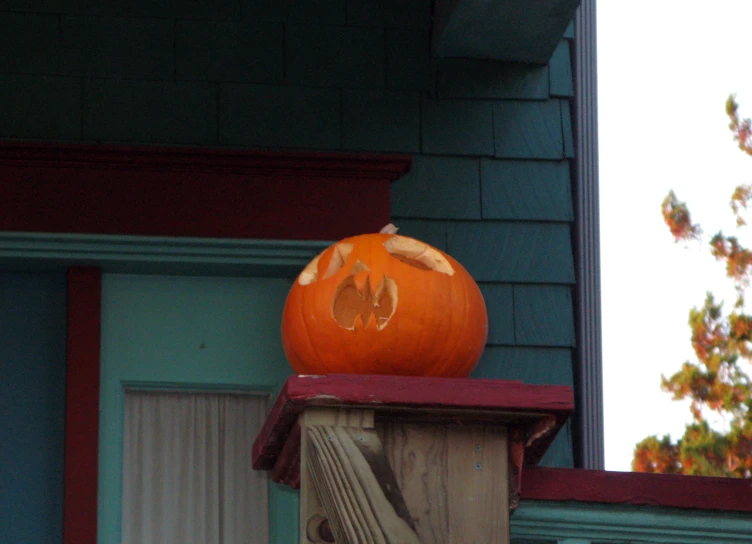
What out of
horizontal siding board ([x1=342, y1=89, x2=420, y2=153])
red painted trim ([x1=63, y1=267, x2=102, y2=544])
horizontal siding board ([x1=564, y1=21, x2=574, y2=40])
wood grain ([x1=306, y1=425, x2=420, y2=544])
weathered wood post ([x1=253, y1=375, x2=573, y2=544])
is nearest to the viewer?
wood grain ([x1=306, y1=425, x2=420, y2=544])

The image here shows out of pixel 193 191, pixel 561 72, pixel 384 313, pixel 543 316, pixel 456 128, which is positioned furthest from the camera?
pixel 561 72

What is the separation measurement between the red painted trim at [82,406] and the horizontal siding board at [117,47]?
2.04 feet

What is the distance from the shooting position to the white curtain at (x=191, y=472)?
327cm

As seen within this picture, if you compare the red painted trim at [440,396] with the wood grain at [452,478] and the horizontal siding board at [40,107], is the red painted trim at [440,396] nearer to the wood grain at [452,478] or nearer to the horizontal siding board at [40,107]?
the wood grain at [452,478]

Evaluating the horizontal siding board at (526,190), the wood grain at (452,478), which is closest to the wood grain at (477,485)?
the wood grain at (452,478)

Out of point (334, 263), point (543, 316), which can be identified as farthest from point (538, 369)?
point (334, 263)

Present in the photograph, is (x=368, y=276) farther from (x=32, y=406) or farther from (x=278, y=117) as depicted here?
(x=32, y=406)

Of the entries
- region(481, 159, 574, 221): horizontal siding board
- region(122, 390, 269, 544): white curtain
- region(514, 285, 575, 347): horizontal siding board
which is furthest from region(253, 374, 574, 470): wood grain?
region(481, 159, 574, 221): horizontal siding board

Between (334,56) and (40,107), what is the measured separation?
91 cm

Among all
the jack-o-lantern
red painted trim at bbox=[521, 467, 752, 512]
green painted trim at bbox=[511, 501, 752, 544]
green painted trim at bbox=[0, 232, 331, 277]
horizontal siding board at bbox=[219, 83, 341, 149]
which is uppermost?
horizontal siding board at bbox=[219, 83, 341, 149]

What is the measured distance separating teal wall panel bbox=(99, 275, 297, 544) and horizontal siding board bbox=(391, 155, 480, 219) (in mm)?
447

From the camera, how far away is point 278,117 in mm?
3543

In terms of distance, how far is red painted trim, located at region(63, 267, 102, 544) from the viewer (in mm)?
3178

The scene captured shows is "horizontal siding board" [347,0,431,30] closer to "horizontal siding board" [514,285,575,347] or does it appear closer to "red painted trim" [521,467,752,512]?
"horizontal siding board" [514,285,575,347]
